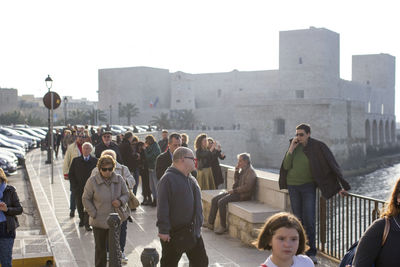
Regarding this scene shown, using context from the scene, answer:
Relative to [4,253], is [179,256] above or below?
above

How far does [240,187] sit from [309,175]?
1.87 m

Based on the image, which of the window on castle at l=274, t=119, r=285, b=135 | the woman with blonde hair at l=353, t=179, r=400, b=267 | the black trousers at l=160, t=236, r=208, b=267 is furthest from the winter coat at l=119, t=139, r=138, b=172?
the window on castle at l=274, t=119, r=285, b=135

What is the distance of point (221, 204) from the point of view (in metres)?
8.45

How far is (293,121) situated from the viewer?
1960 inches

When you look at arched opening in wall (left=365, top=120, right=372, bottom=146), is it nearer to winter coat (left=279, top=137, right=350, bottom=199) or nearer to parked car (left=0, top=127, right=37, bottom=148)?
parked car (left=0, top=127, right=37, bottom=148)

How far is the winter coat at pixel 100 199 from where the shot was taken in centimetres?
588

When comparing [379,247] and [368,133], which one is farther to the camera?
[368,133]

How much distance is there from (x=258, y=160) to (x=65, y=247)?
45.2 metres

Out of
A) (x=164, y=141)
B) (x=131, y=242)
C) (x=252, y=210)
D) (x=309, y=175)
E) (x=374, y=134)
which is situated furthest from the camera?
(x=374, y=134)

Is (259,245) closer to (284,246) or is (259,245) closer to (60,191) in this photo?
(284,246)

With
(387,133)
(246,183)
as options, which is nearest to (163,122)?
(387,133)

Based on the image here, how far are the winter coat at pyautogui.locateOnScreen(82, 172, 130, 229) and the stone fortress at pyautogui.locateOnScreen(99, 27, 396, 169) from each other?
41726 mm

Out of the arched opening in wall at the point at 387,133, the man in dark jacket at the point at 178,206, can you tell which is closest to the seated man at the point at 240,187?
the man in dark jacket at the point at 178,206

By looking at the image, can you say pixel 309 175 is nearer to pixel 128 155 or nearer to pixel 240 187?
pixel 240 187
